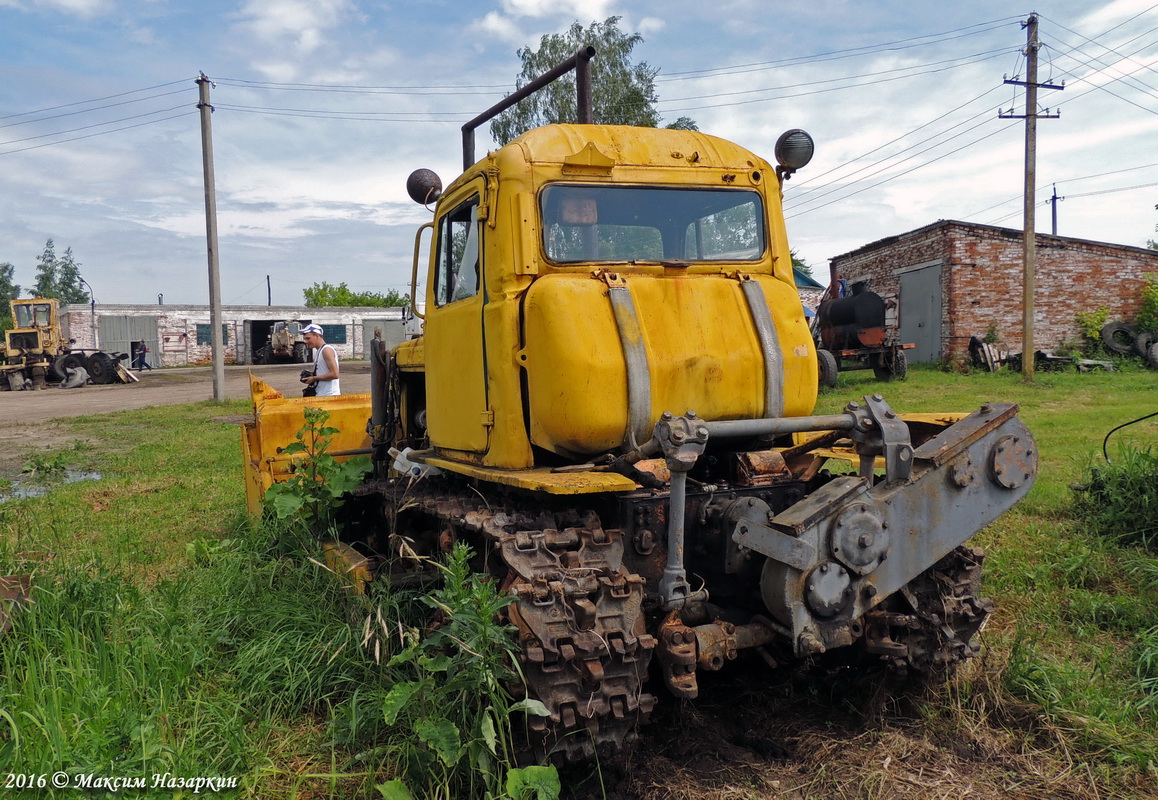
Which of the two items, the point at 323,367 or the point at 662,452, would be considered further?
the point at 323,367

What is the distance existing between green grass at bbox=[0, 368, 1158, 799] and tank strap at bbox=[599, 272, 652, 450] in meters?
1.03

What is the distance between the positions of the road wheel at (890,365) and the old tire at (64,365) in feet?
83.6

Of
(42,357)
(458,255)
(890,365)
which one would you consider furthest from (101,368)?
(458,255)

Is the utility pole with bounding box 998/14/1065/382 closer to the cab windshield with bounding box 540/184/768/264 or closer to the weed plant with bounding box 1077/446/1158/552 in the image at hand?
the weed plant with bounding box 1077/446/1158/552

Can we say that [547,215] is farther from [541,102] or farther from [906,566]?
[541,102]

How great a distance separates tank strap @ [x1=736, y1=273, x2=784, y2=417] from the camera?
155 inches

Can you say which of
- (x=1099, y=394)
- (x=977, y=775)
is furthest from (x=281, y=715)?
(x=1099, y=394)

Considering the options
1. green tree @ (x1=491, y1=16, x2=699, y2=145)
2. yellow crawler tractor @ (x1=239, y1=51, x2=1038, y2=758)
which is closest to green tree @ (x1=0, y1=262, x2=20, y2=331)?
green tree @ (x1=491, y1=16, x2=699, y2=145)

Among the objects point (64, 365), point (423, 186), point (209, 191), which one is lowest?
point (64, 365)

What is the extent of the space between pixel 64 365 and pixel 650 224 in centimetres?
3022

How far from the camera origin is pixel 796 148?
4465mm

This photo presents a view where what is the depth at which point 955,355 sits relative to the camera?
21.6m

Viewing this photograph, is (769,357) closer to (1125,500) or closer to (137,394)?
(1125,500)

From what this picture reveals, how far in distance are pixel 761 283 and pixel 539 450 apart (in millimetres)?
1348
